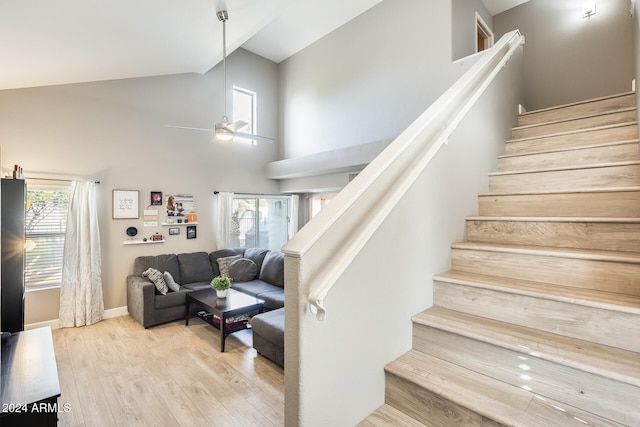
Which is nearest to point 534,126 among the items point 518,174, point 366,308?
point 518,174

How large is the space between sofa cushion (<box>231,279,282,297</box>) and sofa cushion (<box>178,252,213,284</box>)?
0.57 metres

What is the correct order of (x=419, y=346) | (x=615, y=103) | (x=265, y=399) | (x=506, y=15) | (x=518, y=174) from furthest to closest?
(x=506, y=15)
(x=615, y=103)
(x=265, y=399)
(x=518, y=174)
(x=419, y=346)

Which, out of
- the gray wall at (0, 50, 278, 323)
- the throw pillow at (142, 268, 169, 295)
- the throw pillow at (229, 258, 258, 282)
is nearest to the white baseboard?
the gray wall at (0, 50, 278, 323)

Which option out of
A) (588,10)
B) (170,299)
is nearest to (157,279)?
(170,299)

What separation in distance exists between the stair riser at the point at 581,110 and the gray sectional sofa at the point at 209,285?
3480 mm

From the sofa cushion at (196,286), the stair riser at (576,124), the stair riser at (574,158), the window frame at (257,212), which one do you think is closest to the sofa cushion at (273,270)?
the sofa cushion at (196,286)

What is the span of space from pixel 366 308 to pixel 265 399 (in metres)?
1.77

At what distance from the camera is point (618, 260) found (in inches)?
52.3

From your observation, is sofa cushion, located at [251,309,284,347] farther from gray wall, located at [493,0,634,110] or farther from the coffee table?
gray wall, located at [493,0,634,110]

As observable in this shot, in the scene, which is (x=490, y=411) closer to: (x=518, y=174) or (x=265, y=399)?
(x=518, y=174)

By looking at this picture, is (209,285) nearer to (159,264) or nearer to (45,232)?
(159,264)

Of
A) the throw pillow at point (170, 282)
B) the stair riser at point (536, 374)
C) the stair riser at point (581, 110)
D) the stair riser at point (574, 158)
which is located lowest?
the throw pillow at point (170, 282)

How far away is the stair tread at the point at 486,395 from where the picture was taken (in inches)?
40.6

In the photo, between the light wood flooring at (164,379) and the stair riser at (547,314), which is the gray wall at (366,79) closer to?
the stair riser at (547,314)
